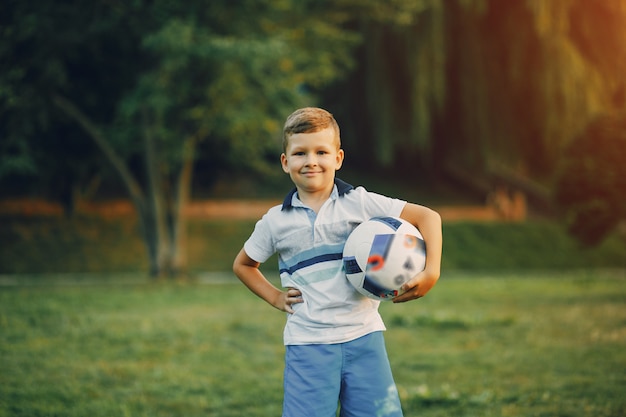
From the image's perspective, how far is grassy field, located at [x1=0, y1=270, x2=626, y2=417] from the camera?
4.94m

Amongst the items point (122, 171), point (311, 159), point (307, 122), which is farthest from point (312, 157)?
point (122, 171)

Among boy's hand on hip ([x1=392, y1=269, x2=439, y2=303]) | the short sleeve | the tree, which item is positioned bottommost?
boy's hand on hip ([x1=392, y1=269, x2=439, y2=303])

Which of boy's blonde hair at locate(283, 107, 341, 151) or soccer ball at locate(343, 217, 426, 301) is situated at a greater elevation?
boy's blonde hair at locate(283, 107, 341, 151)

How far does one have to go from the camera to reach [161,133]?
52.3ft

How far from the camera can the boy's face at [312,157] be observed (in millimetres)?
3186

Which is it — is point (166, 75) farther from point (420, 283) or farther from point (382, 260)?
point (420, 283)

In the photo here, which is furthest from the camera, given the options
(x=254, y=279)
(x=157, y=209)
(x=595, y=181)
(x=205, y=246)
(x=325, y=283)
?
(x=205, y=246)

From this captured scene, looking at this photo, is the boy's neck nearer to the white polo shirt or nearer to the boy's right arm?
the white polo shirt

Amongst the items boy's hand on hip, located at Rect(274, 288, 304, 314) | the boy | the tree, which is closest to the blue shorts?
the boy

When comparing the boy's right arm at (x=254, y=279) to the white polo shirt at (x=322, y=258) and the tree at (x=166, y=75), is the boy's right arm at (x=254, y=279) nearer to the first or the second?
the white polo shirt at (x=322, y=258)

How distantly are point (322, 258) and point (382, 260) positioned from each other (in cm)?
25

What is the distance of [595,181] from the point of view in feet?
35.8

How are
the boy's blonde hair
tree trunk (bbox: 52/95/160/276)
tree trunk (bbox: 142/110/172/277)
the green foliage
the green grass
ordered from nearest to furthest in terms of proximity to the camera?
the boy's blonde hair
the green foliage
tree trunk (bbox: 52/95/160/276)
tree trunk (bbox: 142/110/172/277)
the green grass

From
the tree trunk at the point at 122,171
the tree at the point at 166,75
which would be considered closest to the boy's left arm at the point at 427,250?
the tree at the point at 166,75
